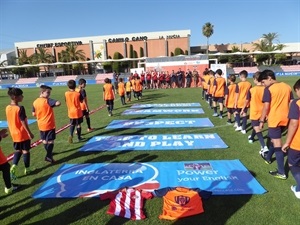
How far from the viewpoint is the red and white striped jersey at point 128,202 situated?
4105mm

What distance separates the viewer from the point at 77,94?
8328 millimetres

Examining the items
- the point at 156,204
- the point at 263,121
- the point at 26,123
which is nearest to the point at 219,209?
the point at 156,204

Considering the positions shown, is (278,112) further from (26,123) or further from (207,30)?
(207,30)

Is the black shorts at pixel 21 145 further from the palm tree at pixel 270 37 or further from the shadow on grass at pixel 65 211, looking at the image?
the palm tree at pixel 270 37

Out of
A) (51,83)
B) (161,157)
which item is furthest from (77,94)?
(51,83)

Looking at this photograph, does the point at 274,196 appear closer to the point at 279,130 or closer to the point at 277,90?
the point at 279,130

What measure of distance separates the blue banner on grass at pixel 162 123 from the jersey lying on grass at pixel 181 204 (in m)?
6.16

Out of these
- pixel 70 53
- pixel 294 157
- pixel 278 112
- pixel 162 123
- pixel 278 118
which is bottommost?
pixel 162 123

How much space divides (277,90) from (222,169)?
1.96 m

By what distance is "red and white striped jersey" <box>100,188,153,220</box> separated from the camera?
4105 mm

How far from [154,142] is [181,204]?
418 centimetres

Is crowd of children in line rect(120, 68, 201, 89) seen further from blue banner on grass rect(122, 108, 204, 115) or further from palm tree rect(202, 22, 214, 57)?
palm tree rect(202, 22, 214, 57)

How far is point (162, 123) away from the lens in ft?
36.0

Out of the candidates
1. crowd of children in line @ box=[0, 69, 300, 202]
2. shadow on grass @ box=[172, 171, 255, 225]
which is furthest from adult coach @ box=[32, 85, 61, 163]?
shadow on grass @ box=[172, 171, 255, 225]
